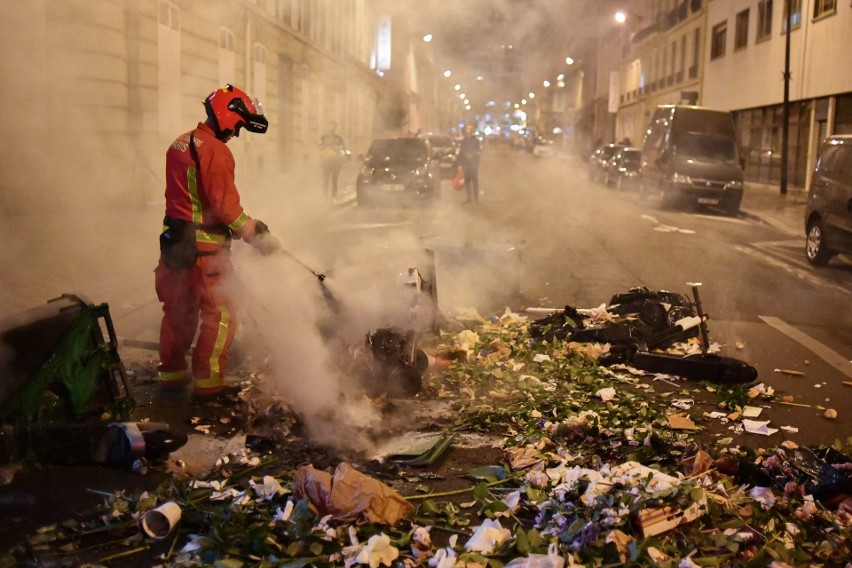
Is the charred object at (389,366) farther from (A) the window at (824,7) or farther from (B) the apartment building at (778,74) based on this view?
(A) the window at (824,7)

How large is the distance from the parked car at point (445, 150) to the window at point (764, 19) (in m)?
10.4

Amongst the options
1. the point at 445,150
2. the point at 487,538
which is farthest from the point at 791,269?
the point at 445,150

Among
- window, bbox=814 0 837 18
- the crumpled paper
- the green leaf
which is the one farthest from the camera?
window, bbox=814 0 837 18

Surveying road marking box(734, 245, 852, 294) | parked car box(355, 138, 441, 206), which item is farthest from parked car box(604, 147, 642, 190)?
road marking box(734, 245, 852, 294)

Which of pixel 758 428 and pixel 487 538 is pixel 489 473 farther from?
pixel 758 428

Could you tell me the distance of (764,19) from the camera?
25875 mm

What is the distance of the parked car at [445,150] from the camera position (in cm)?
2550

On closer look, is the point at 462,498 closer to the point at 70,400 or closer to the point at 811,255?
the point at 70,400

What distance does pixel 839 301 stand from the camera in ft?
26.5

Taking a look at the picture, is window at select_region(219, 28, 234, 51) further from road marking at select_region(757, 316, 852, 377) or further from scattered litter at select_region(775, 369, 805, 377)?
scattered litter at select_region(775, 369, 805, 377)

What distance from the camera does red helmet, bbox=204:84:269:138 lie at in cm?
430

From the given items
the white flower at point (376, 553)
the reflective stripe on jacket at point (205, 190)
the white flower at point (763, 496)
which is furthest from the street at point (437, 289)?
the white flower at point (763, 496)

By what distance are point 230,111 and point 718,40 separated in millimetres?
30734

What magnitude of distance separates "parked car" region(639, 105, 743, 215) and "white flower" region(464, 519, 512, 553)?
16073 mm
